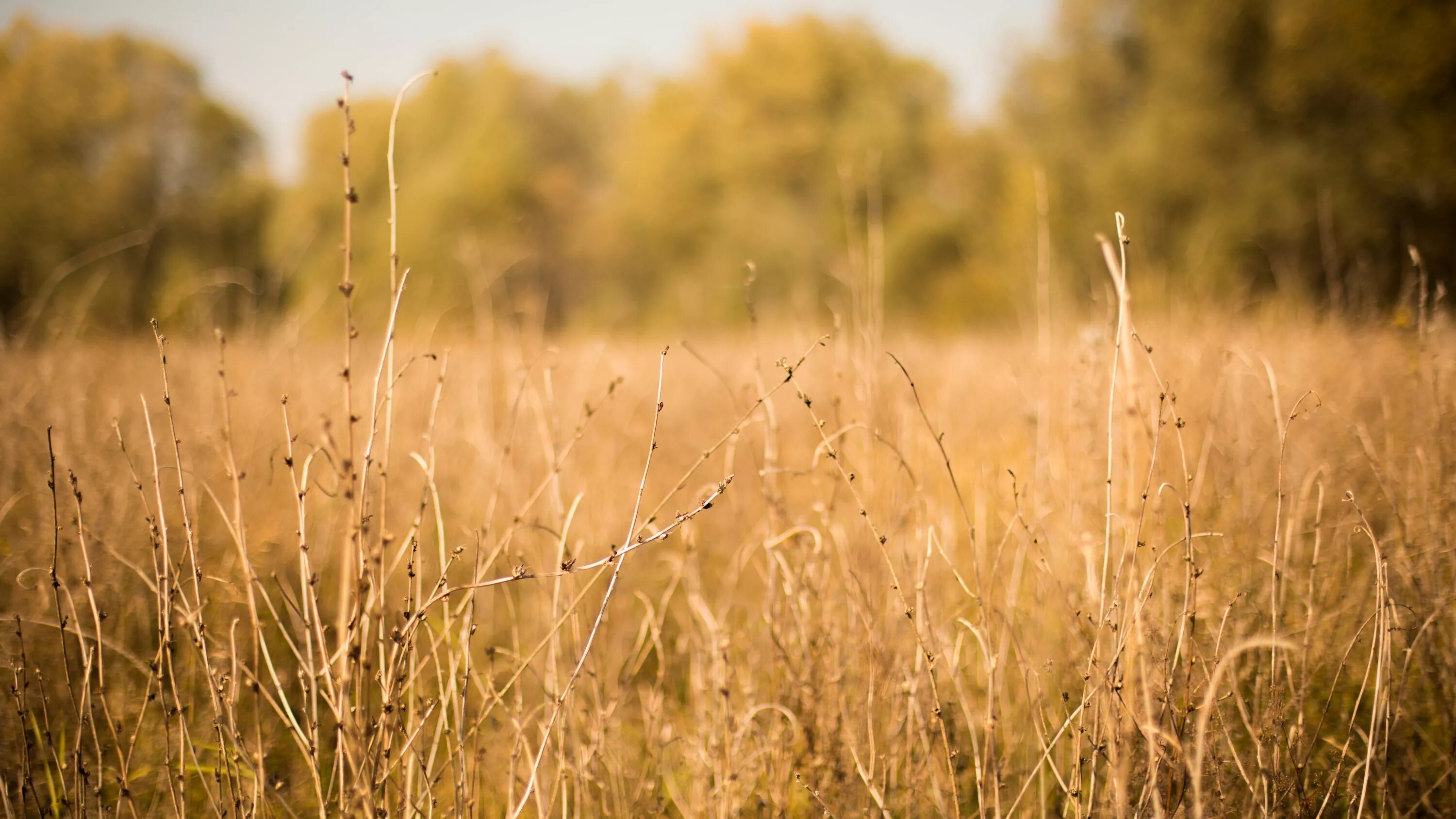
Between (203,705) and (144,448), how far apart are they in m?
1.22

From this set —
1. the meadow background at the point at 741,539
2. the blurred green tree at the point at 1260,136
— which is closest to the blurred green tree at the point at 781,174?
the blurred green tree at the point at 1260,136

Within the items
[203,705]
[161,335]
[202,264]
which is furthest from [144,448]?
[202,264]

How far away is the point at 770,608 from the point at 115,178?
11350 millimetres

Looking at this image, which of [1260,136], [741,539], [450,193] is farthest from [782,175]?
[741,539]

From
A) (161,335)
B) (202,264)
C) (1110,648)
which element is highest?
(202,264)

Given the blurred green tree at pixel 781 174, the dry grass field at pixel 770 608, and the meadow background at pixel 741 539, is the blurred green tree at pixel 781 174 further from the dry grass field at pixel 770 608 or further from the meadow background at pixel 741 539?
the dry grass field at pixel 770 608

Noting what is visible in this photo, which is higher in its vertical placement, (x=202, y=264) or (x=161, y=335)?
(x=202, y=264)

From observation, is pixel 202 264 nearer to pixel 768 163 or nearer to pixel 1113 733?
pixel 768 163

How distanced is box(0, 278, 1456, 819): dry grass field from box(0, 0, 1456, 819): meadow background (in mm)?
21

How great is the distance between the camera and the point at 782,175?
1518 cm

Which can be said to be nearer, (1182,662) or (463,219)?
(1182,662)

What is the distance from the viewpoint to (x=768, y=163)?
49.5ft

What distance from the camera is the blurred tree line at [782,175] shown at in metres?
6.77

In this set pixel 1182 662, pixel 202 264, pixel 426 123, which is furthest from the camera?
pixel 426 123
